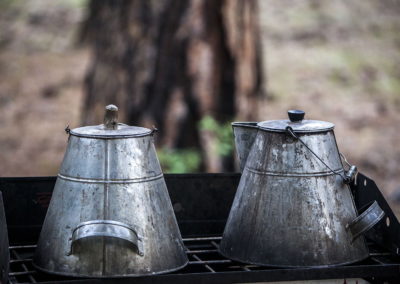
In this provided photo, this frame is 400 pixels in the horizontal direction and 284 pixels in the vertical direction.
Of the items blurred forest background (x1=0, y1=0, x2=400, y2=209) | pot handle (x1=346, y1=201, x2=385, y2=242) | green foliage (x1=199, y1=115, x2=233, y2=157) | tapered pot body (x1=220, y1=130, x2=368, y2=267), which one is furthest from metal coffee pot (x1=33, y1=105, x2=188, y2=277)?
green foliage (x1=199, y1=115, x2=233, y2=157)

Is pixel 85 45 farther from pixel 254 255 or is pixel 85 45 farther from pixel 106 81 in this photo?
pixel 254 255

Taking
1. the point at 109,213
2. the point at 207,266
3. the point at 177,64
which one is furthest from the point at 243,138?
the point at 177,64

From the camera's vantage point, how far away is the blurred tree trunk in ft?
18.2

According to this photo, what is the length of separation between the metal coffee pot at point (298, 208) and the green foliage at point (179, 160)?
2.63m

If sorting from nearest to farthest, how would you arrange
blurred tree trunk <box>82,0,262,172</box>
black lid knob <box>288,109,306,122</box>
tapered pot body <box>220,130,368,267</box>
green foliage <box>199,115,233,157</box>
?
1. tapered pot body <box>220,130,368,267</box>
2. black lid knob <box>288,109,306,122</box>
3. green foliage <box>199,115,233,157</box>
4. blurred tree trunk <box>82,0,262,172</box>

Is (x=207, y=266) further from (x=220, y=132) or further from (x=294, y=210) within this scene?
(x=220, y=132)

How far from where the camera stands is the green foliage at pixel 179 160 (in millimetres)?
5293

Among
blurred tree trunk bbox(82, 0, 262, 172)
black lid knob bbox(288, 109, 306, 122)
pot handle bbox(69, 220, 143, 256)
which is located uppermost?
blurred tree trunk bbox(82, 0, 262, 172)

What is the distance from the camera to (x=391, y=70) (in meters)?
9.26

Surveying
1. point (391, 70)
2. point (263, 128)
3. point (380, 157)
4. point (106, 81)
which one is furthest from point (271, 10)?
point (263, 128)

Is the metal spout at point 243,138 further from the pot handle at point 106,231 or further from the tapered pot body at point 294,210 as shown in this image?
the pot handle at point 106,231

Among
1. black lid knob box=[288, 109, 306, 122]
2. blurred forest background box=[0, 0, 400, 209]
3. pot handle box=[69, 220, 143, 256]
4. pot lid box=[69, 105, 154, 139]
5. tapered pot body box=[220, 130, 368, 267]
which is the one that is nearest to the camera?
pot handle box=[69, 220, 143, 256]

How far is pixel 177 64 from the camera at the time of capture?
5.61 m

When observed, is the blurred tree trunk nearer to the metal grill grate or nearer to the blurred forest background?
the blurred forest background
